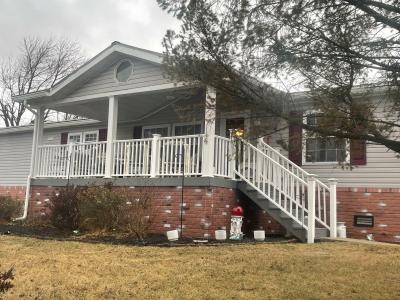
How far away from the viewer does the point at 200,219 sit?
35.9 feet

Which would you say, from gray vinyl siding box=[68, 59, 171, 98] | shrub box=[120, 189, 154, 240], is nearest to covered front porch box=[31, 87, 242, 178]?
gray vinyl siding box=[68, 59, 171, 98]

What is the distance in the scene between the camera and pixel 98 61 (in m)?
13.9

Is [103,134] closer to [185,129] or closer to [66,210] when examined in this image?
[185,129]

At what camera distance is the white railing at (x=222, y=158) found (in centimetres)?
1147

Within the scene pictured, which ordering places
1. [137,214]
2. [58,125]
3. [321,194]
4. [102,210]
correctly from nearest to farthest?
[137,214], [102,210], [321,194], [58,125]

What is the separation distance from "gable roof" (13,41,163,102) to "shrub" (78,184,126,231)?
11.5 feet

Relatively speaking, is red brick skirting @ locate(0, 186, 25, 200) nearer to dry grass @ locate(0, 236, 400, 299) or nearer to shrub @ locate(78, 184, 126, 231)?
shrub @ locate(78, 184, 126, 231)

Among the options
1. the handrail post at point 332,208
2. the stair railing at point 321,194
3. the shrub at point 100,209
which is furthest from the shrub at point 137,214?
the handrail post at point 332,208

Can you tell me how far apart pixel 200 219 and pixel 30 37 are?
1398 inches

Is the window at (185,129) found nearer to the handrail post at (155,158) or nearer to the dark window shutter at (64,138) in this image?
the handrail post at (155,158)

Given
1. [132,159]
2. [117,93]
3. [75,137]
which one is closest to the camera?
[132,159]

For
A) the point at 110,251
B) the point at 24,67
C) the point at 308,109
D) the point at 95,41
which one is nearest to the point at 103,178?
the point at 110,251

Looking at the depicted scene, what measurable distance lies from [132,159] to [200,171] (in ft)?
6.05

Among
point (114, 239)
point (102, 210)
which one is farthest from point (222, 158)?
point (114, 239)
